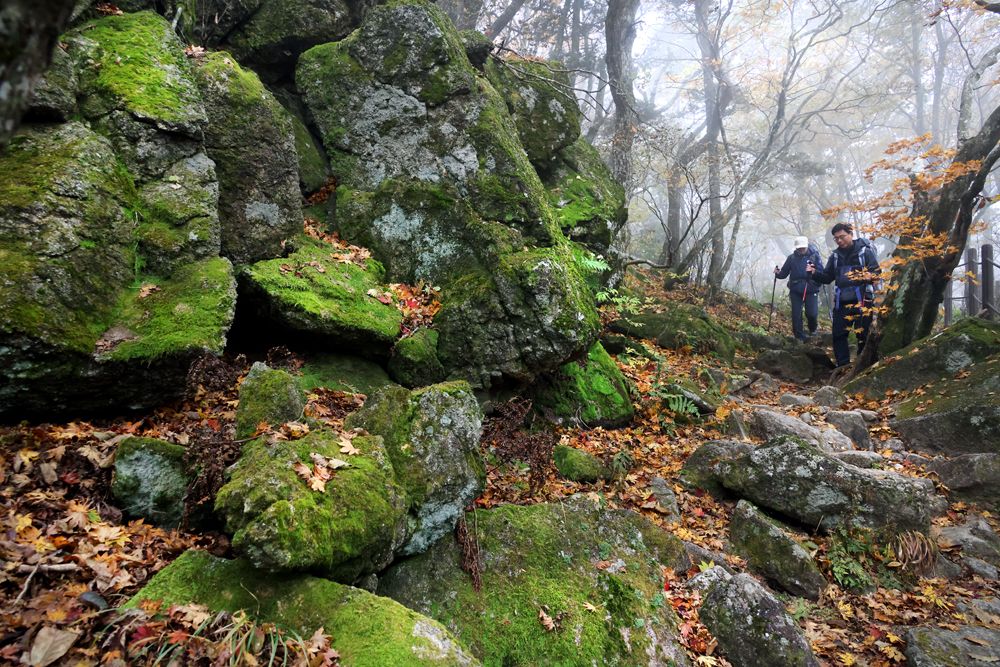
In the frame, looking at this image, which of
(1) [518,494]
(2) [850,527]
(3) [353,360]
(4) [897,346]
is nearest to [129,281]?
(3) [353,360]

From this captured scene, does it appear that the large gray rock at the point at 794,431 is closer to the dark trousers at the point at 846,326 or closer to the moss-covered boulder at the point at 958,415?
the moss-covered boulder at the point at 958,415

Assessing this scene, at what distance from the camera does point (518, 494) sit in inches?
221

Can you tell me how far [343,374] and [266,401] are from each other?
173 centimetres

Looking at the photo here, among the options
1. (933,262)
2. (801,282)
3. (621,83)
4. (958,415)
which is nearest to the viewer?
(958,415)

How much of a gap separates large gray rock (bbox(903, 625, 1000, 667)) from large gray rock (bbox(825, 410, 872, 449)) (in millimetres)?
3607

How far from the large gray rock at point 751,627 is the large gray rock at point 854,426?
4.66 metres

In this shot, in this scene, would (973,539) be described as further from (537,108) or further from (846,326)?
(537,108)

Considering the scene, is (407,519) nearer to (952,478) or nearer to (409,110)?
(409,110)

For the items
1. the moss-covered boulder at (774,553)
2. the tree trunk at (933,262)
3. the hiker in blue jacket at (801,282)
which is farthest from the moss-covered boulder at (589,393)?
the hiker in blue jacket at (801,282)

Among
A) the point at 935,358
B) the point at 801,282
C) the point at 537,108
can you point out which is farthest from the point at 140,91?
the point at 801,282

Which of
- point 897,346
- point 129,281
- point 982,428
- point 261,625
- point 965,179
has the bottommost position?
point 261,625

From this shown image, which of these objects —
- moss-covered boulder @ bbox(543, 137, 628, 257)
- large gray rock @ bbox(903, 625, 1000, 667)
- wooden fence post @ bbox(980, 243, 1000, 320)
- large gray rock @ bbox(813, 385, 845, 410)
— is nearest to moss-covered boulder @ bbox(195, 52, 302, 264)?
moss-covered boulder @ bbox(543, 137, 628, 257)

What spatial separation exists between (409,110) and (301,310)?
393 centimetres

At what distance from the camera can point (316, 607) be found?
3.12 meters
